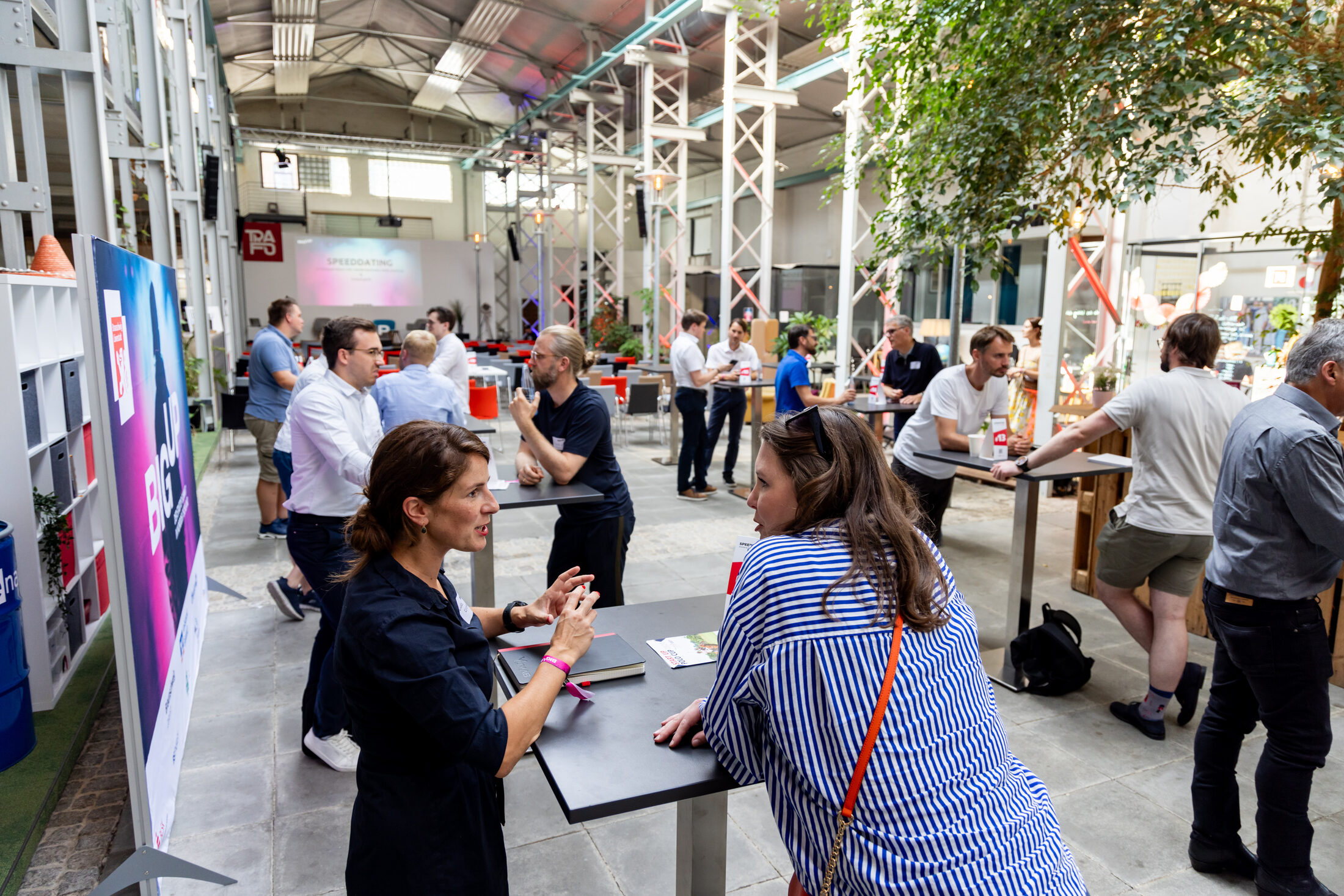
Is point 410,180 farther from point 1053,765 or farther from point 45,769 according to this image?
point 1053,765

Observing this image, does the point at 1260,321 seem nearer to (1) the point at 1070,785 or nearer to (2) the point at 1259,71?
(2) the point at 1259,71

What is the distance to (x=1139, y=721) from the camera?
3238mm

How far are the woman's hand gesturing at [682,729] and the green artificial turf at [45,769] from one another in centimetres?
201

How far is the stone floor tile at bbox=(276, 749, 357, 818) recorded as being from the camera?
9.02ft

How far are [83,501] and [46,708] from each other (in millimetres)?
1007

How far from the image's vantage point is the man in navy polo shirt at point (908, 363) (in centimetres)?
633

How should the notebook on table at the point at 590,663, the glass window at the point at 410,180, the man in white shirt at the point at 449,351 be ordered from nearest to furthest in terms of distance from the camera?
the notebook on table at the point at 590,663, the man in white shirt at the point at 449,351, the glass window at the point at 410,180

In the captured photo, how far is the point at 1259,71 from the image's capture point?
2844 mm

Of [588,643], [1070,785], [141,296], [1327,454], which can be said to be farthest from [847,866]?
[141,296]

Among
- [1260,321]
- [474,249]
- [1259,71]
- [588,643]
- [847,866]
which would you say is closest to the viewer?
[847,866]

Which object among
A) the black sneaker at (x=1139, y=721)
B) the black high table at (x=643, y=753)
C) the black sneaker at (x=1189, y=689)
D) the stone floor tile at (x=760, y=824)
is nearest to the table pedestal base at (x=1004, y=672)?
the black sneaker at (x=1139, y=721)

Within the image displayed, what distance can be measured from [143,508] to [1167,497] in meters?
3.27

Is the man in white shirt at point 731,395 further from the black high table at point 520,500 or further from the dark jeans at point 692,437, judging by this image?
the black high table at point 520,500

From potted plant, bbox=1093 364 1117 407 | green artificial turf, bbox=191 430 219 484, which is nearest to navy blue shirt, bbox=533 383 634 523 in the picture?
potted plant, bbox=1093 364 1117 407
